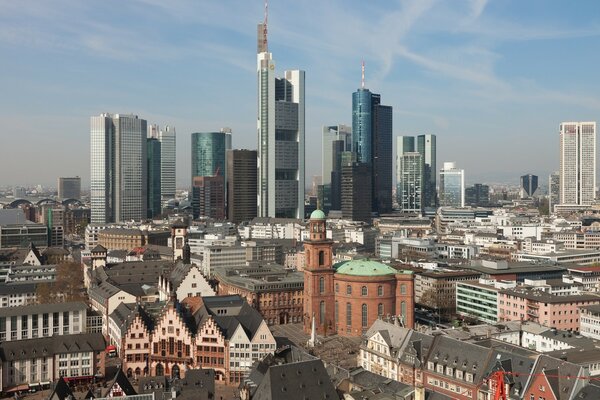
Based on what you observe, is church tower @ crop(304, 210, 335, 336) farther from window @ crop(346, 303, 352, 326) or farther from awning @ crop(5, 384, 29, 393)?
awning @ crop(5, 384, 29, 393)

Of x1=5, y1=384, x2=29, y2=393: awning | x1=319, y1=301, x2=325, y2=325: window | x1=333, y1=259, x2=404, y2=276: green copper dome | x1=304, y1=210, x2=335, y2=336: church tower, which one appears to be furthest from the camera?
x1=319, y1=301, x2=325, y2=325: window

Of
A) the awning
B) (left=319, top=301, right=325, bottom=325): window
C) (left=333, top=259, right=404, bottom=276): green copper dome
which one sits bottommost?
the awning

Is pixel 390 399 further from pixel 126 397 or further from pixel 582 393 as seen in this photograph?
pixel 126 397

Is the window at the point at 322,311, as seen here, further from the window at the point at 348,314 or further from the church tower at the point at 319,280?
the window at the point at 348,314

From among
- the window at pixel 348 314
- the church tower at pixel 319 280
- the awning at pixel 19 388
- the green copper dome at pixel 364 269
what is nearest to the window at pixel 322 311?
the church tower at pixel 319 280

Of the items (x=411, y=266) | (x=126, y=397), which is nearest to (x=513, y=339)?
(x=126, y=397)

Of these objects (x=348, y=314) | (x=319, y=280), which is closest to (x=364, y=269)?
(x=348, y=314)

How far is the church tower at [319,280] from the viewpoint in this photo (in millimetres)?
103125

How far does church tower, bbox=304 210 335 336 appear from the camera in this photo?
10312 centimetres

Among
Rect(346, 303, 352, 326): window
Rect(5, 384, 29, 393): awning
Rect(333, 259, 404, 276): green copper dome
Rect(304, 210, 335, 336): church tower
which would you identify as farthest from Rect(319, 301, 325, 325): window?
Rect(5, 384, 29, 393): awning

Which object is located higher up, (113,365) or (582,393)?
(582,393)

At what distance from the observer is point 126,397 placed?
2239 inches

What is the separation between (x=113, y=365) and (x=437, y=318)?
5645 centimetres

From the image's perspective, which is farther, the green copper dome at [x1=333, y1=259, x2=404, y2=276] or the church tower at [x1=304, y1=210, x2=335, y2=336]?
the church tower at [x1=304, y1=210, x2=335, y2=336]
